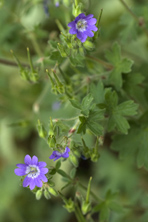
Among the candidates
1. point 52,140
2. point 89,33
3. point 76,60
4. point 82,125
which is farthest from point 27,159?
point 89,33

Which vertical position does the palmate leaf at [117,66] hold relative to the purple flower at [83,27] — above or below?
below

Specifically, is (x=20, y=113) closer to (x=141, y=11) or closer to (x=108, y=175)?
(x=108, y=175)

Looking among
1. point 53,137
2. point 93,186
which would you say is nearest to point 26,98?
point 93,186

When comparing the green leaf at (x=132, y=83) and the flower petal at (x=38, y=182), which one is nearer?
the flower petal at (x=38, y=182)

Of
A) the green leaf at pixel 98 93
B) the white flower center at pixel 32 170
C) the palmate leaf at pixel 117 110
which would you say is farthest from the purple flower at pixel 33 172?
the green leaf at pixel 98 93

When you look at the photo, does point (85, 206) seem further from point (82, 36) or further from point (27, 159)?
point (82, 36)

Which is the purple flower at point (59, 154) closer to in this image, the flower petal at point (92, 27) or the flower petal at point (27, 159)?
the flower petal at point (27, 159)
